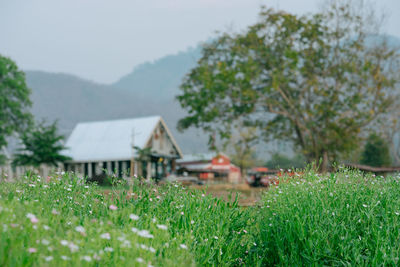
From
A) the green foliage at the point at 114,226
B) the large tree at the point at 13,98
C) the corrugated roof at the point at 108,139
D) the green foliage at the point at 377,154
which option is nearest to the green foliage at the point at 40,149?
the corrugated roof at the point at 108,139

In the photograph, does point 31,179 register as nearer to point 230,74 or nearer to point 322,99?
point 230,74

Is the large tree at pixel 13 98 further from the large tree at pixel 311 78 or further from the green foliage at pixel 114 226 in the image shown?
the green foliage at pixel 114 226

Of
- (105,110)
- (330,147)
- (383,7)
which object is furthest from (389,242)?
(105,110)

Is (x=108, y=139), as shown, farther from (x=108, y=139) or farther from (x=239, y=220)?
(x=239, y=220)

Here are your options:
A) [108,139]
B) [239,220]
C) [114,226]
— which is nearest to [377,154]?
[108,139]

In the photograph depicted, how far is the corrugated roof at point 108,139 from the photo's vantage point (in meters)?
39.0

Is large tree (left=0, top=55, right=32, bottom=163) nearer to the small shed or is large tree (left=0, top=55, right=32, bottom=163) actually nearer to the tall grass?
the small shed

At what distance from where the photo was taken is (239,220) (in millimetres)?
6922

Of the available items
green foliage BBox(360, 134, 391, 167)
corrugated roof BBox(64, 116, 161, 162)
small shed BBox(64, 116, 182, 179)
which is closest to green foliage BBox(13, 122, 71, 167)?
corrugated roof BBox(64, 116, 161, 162)

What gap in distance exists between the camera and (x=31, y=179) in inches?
285

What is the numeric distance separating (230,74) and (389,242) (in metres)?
19.3

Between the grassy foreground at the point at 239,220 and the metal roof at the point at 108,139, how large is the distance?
3153 centimetres

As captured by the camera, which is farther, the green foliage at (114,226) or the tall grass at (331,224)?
the tall grass at (331,224)

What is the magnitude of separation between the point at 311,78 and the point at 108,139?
21.0 meters
